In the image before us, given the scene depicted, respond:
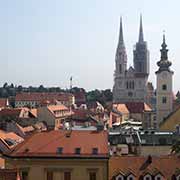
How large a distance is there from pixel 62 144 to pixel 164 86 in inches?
1708

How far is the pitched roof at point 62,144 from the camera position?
3700 cm

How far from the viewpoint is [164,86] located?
78.9 meters

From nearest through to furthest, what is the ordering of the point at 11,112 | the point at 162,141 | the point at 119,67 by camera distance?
the point at 162,141 → the point at 11,112 → the point at 119,67

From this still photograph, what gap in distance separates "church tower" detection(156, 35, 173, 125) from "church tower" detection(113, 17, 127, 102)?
225 feet

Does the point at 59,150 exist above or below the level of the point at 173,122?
below

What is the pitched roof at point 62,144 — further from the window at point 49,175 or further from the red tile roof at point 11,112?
the red tile roof at point 11,112

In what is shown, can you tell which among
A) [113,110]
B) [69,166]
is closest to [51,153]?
[69,166]

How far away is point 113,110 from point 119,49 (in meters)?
34.6

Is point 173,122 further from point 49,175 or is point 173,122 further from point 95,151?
point 49,175

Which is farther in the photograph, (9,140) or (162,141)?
(9,140)

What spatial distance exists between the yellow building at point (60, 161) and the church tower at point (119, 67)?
11123cm

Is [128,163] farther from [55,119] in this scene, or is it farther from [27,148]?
[55,119]

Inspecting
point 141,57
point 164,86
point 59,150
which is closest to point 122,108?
point 141,57

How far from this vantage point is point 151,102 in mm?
154500
